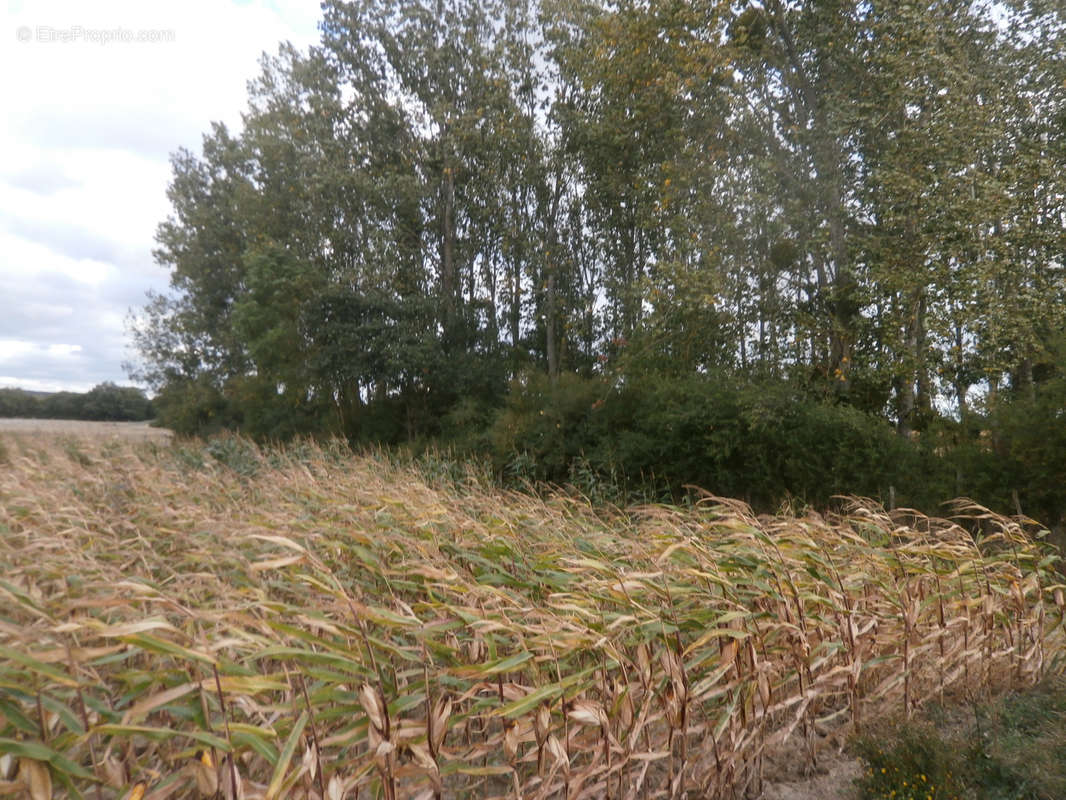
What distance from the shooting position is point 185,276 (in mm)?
21703

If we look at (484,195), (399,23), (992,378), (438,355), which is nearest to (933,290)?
(992,378)

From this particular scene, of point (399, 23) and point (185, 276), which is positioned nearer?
point (399, 23)

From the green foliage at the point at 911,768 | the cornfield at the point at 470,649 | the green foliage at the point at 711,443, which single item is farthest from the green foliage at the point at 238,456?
the green foliage at the point at 911,768

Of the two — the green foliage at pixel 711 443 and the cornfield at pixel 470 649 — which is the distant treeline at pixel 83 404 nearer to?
the green foliage at pixel 711 443

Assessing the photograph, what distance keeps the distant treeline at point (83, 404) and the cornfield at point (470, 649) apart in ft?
46.2

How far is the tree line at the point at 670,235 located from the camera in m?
8.35

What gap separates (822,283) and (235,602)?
31.8 feet

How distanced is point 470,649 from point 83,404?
63.0 ft

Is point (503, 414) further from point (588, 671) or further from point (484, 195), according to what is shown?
point (588, 671)

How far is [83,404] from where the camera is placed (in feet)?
59.9

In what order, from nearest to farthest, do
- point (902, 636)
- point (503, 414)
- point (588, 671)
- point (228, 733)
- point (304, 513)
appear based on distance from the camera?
point (228, 733)
point (588, 671)
point (902, 636)
point (304, 513)
point (503, 414)

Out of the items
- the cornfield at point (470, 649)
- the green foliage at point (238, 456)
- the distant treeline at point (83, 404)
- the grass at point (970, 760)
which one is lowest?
the grass at point (970, 760)

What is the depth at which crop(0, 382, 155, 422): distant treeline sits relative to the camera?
52.2 ft

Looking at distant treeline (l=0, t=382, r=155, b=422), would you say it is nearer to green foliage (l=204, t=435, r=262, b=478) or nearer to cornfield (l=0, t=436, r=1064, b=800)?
green foliage (l=204, t=435, r=262, b=478)
